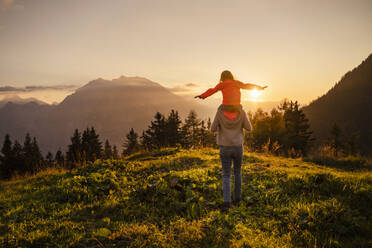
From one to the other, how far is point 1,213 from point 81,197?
196 cm

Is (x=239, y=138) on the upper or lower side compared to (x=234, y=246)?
upper

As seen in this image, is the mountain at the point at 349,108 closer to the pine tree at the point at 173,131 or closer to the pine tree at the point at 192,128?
the pine tree at the point at 192,128

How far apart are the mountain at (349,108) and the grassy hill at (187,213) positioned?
10657 cm

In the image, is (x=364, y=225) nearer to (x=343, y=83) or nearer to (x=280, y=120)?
(x=280, y=120)

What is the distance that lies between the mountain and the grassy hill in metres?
107

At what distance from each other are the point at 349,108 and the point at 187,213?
454 ft

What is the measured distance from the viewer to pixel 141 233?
3855 mm

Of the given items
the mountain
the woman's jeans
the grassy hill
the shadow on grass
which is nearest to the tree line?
the shadow on grass

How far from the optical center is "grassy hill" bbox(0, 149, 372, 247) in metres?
3.70

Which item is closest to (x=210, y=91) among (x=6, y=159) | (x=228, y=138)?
(x=228, y=138)

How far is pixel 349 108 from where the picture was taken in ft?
357

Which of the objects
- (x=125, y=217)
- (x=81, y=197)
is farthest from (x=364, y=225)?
(x=81, y=197)

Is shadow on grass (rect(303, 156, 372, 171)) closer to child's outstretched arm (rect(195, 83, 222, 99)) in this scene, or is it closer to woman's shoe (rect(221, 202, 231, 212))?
woman's shoe (rect(221, 202, 231, 212))

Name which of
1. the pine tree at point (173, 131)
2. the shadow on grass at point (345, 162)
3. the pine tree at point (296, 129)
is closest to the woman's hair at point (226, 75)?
the shadow on grass at point (345, 162)
